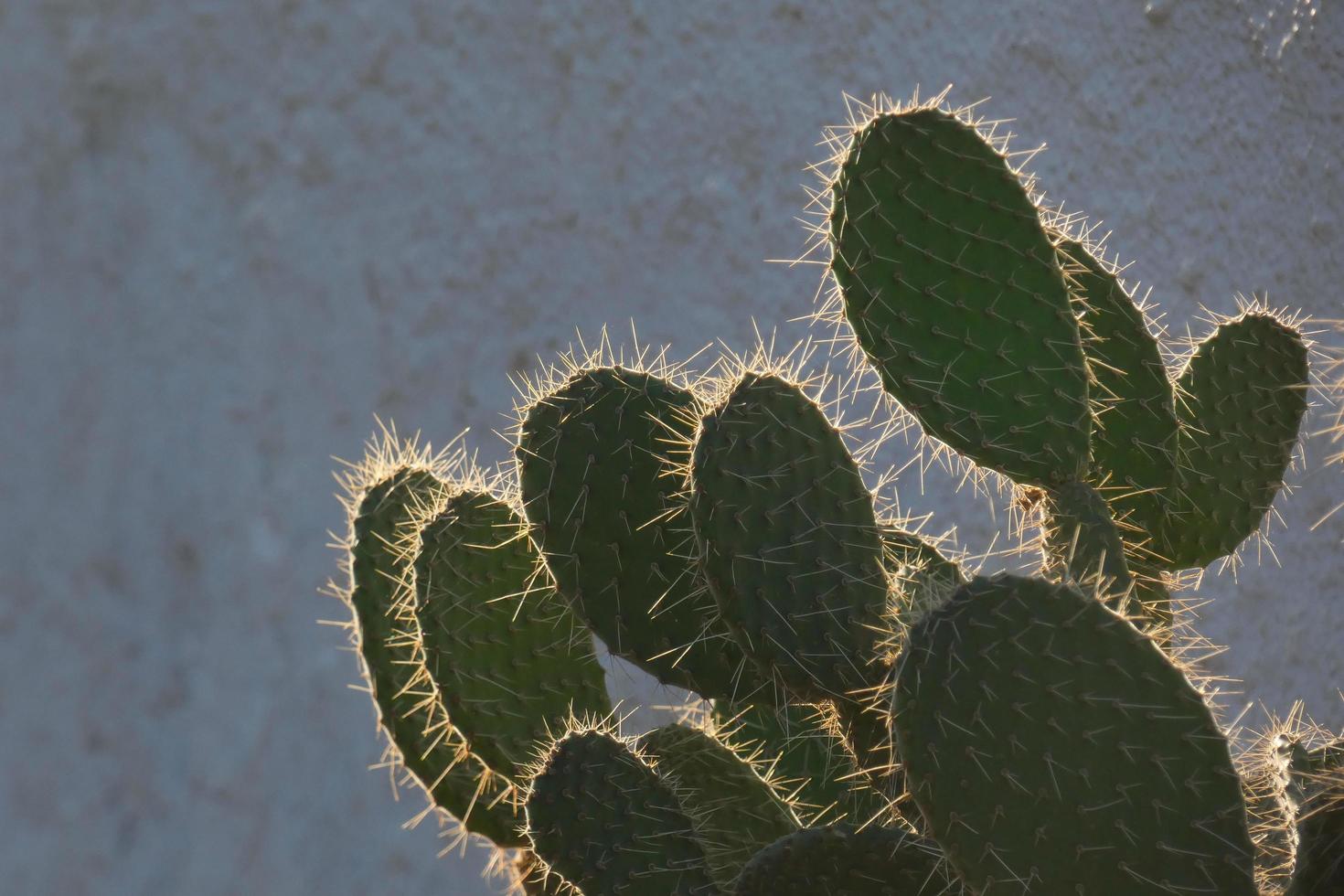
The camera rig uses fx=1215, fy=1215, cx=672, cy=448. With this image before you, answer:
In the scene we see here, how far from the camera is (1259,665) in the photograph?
2.14 meters

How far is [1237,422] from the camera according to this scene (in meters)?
0.70

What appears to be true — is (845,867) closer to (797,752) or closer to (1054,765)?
(1054,765)

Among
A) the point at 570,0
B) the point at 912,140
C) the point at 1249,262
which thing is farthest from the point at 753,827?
the point at 1249,262

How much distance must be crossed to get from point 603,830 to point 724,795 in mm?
113

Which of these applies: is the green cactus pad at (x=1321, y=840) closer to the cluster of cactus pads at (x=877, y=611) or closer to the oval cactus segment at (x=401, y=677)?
the cluster of cactus pads at (x=877, y=611)

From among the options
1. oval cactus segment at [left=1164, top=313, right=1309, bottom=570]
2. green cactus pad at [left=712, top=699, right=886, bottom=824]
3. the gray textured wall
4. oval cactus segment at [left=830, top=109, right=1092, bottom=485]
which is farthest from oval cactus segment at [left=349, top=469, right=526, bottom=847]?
the gray textured wall

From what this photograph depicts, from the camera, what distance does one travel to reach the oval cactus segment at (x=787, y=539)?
451 millimetres

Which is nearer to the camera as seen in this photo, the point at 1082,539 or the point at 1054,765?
the point at 1054,765

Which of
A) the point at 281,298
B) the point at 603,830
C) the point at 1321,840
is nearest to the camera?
the point at 1321,840

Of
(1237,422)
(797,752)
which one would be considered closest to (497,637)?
(797,752)

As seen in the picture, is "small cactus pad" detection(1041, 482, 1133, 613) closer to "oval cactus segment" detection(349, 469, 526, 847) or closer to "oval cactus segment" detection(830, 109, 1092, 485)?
"oval cactus segment" detection(830, 109, 1092, 485)

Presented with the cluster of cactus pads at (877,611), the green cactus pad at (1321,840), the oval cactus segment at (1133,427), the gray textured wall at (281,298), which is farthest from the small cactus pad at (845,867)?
the gray textured wall at (281,298)

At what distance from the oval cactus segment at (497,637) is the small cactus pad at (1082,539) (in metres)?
0.22

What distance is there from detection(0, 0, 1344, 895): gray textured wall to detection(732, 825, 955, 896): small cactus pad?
2.56 ft
